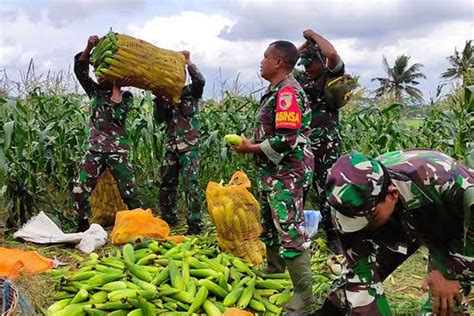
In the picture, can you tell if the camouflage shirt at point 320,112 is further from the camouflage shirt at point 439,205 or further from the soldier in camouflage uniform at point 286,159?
the camouflage shirt at point 439,205

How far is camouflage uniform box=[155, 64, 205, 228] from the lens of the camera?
226 inches

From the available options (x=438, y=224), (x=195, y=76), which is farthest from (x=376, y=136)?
(x=438, y=224)

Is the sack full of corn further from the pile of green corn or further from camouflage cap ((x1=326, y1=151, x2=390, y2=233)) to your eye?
camouflage cap ((x1=326, y1=151, x2=390, y2=233))

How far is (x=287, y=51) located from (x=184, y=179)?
2293mm

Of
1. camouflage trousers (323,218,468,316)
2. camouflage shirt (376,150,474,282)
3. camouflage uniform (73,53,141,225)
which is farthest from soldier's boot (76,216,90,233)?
camouflage shirt (376,150,474,282)

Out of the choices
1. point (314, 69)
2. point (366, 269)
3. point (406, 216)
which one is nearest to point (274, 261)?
point (314, 69)

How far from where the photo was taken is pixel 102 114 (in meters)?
5.54

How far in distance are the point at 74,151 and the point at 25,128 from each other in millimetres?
578

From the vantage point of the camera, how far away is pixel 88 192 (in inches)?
221

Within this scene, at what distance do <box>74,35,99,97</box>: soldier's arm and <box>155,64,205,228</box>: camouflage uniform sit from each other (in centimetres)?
65

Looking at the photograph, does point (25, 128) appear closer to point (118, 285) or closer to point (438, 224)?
point (118, 285)

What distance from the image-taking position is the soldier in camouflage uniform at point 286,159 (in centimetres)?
372

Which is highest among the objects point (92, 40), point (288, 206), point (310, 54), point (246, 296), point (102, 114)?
point (92, 40)

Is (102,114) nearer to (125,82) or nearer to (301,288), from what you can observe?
(125,82)
